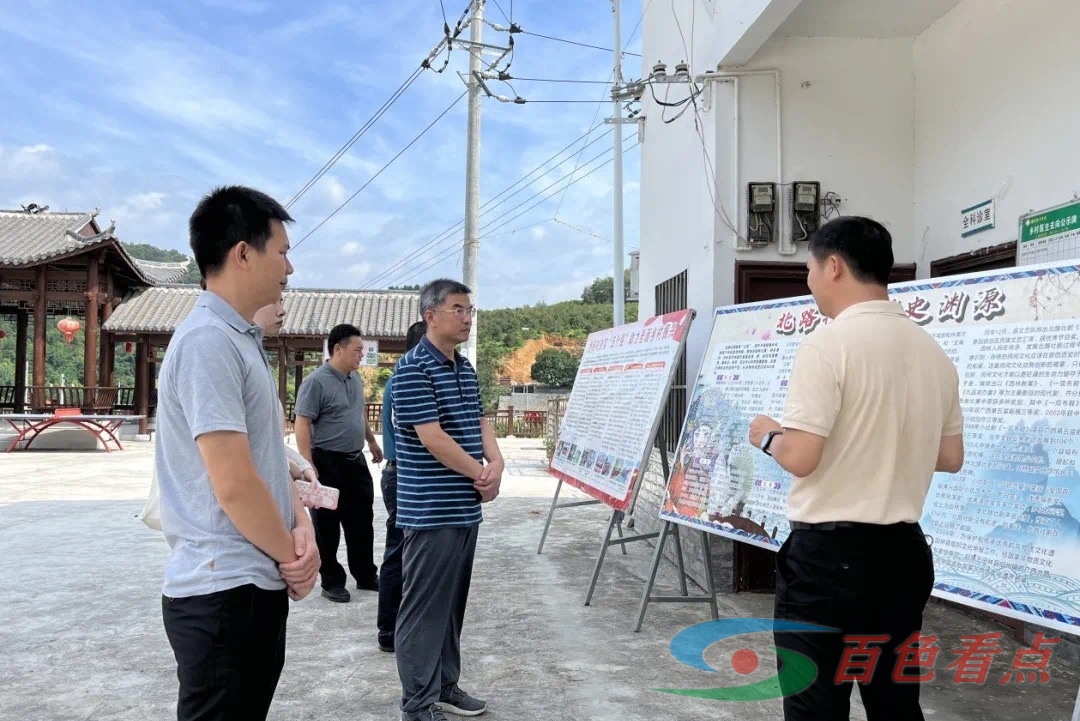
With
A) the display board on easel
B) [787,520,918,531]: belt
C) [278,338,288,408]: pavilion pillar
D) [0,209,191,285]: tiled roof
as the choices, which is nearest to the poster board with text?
the display board on easel

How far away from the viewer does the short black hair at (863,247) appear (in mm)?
1734

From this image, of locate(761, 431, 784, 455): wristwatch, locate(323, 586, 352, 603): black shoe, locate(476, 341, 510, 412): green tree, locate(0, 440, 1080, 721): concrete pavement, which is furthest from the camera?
locate(476, 341, 510, 412): green tree

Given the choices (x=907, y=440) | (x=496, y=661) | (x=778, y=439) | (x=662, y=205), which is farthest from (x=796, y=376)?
(x=662, y=205)

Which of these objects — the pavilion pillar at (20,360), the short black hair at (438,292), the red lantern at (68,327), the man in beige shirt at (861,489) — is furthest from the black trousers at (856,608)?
the pavilion pillar at (20,360)

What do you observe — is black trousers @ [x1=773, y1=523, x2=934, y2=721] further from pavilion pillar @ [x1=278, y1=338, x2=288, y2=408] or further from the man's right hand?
pavilion pillar @ [x1=278, y1=338, x2=288, y2=408]

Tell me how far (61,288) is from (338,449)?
46.3 feet

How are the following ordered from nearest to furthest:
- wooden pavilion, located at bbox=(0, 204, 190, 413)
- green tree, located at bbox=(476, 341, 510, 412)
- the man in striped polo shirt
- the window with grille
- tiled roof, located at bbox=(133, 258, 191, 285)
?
the man in striped polo shirt → the window with grille → wooden pavilion, located at bbox=(0, 204, 190, 413) → tiled roof, located at bbox=(133, 258, 191, 285) → green tree, located at bbox=(476, 341, 510, 412)

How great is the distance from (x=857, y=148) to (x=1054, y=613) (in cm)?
342

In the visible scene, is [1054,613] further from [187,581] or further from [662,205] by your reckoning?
[662,205]

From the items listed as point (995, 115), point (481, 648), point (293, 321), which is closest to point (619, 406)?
point (481, 648)

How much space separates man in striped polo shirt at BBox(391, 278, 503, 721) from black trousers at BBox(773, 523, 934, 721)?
48.3 inches

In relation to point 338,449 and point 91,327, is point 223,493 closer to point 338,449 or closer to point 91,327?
point 338,449

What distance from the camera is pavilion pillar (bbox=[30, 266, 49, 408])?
14133 mm

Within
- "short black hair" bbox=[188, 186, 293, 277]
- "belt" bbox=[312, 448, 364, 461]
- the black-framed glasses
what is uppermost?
"short black hair" bbox=[188, 186, 293, 277]
